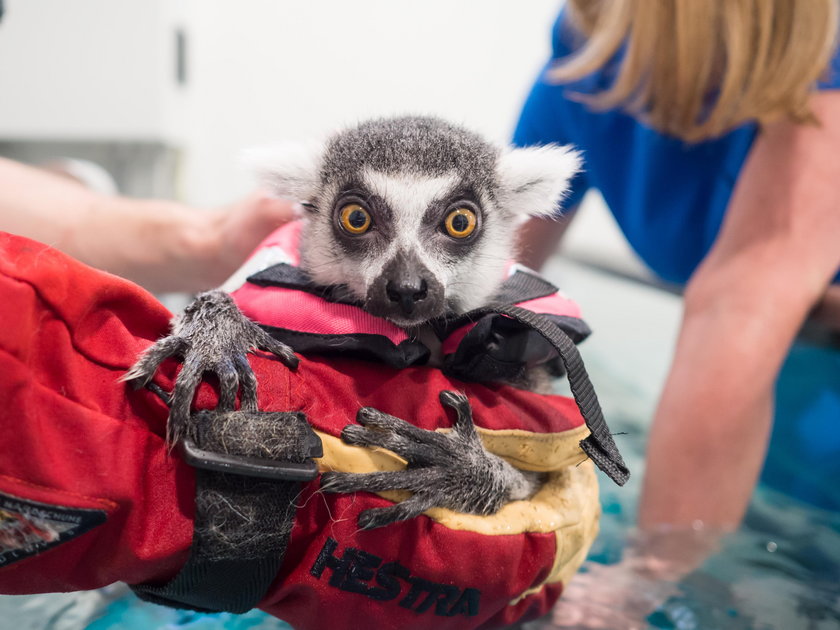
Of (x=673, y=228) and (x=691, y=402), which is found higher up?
(x=673, y=228)

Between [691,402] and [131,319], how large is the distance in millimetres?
780

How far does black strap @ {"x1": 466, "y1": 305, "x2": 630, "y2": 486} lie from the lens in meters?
0.56

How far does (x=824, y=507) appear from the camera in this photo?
1.46 metres

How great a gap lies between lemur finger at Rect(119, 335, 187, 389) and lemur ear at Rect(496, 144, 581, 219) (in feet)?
1.58

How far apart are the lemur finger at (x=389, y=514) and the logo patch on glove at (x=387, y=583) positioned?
0.10 ft

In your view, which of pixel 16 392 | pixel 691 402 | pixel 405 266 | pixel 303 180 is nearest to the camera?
pixel 16 392

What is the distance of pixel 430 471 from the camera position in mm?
590

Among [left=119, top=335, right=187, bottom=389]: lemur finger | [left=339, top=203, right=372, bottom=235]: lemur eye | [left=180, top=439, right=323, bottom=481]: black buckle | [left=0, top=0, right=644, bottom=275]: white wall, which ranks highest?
[left=0, top=0, right=644, bottom=275]: white wall

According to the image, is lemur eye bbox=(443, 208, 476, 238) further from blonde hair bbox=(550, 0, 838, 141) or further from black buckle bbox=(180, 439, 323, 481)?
blonde hair bbox=(550, 0, 838, 141)

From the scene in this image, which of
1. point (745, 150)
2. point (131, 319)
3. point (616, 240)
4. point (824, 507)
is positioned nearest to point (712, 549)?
point (824, 507)

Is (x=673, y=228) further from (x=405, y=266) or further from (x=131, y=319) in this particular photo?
(x=131, y=319)

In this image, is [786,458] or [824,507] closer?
[824,507]

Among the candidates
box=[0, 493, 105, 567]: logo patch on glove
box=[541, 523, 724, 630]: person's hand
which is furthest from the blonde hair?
box=[0, 493, 105, 567]: logo patch on glove

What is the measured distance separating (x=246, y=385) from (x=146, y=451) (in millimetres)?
89
